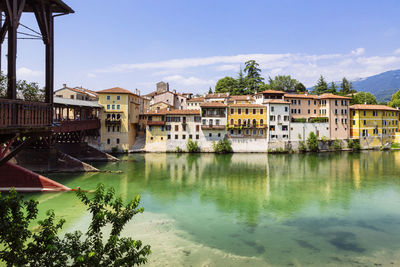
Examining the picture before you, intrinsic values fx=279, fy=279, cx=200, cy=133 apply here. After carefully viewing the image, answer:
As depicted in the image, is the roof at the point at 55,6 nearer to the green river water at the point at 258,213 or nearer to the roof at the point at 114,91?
the green river water at the point at 258,213

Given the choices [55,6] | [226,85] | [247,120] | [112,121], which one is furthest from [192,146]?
[55,6]

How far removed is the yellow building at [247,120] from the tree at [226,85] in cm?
2953

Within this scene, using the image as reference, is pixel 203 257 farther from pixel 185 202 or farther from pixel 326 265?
pixel 185 202

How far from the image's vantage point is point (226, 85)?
82250 mm

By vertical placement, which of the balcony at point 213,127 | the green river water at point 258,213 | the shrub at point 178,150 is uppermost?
the balcony at point 213,127

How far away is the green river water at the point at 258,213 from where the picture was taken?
12336 mm

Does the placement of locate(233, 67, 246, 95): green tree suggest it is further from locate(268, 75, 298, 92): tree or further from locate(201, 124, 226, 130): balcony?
locate(201, 124, 226, 130): balcony

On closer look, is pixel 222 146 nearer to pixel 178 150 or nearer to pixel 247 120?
pixel 247 120

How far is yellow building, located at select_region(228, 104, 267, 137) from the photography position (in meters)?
49.7

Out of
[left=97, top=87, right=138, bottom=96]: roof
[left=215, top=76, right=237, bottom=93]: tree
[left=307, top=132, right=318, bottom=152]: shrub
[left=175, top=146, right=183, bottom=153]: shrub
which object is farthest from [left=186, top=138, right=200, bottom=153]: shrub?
[left=215, top=76, right=237, bottom=93]: tree

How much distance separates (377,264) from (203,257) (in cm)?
715

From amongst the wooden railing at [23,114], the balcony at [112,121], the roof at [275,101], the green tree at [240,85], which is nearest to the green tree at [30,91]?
the wooden railing at [23,114]

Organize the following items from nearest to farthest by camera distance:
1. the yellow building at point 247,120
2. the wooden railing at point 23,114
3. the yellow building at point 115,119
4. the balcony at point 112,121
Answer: the wooden railing at point 23,114, the balcony at point 112,121, the yellow building at point 115,119, the yellow building at point 247,120

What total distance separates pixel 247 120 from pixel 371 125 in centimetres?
2577
